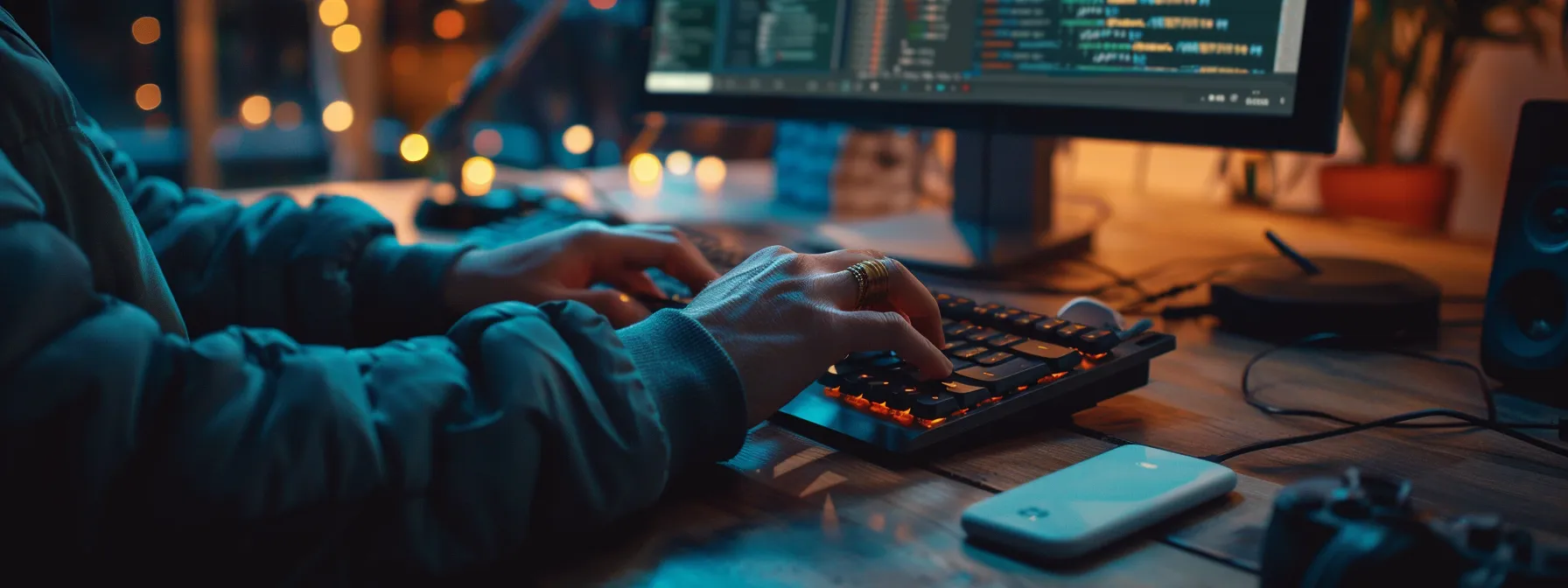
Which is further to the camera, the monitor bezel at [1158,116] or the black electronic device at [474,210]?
the black electronic device at [474,210]

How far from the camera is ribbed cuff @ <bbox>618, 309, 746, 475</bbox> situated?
18.7 inches

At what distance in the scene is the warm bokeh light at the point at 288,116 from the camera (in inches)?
134

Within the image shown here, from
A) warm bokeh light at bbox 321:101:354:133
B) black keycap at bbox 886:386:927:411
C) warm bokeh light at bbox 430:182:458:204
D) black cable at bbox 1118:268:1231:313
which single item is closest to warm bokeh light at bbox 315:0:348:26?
warm bokeh light at bbox 321:101:354:133

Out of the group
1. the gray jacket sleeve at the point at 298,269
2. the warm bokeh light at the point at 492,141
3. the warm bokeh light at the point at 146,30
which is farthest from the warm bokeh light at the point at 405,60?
the gray jacket sleeve at the point at 298,269

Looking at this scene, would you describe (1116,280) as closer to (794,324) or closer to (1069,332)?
(1069,332)

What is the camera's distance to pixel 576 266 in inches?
30.1

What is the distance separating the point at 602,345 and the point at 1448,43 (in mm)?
1235

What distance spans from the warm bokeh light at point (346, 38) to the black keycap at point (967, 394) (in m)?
3.02

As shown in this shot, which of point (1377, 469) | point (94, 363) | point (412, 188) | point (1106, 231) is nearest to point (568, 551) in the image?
point (94, 363)

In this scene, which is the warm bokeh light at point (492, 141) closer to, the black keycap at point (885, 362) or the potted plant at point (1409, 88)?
the potted plant at point (1409, 88)

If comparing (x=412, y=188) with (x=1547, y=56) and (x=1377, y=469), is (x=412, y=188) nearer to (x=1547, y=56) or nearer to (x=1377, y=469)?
(x=1377, y=469)

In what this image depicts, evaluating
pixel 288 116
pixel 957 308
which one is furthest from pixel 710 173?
pixel 288 116

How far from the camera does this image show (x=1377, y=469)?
1.75 ft

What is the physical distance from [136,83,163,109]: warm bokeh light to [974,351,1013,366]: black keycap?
10.4 feet
